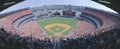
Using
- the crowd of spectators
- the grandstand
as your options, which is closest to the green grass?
the grandstand

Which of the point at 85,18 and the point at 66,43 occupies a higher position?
the point at 66,43

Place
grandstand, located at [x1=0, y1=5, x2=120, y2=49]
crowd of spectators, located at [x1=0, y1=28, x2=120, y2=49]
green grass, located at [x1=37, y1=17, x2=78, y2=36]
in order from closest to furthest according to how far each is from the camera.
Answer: crowd of spectators, located at [x1=0, y1=28, x2=120, y2=49], grandstand, located at [x1=0, y1=5, x2=120, y2=49], green grass, located at [x1=37, y1=17, x2=78, y2=36]

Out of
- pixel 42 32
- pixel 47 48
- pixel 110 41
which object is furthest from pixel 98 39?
pixel 42 32

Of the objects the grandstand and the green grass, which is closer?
the grandstand

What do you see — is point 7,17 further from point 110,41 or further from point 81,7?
point 110,41

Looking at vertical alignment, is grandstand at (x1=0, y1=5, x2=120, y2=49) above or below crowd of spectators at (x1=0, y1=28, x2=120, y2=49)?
below

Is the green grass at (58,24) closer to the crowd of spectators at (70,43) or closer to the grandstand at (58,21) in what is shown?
the grandstand at (58,21)

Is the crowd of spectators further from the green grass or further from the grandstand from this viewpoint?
the green grass

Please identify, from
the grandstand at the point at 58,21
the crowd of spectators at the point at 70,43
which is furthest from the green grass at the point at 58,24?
the crowd of spectators at the point at 70,43

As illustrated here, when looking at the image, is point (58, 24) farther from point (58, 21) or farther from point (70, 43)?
point (70, 43)
